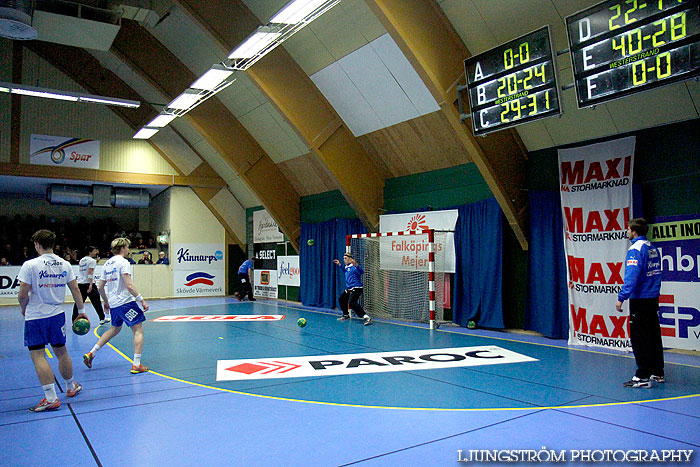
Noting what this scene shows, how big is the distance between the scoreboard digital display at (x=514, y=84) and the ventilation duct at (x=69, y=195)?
17.7m

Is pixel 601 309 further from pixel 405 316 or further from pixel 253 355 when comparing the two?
pixel 253 355

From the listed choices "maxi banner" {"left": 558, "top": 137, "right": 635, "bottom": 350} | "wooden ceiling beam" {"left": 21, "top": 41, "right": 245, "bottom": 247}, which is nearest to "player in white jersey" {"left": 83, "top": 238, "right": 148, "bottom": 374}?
"maxi banner" {"left": 558, "top": 137, "right": 635, "bottom": 350}

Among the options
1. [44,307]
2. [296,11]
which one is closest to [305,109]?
[296,11]

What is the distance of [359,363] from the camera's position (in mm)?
7852

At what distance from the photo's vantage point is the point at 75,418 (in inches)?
204

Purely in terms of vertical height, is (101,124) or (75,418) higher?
(101,124)

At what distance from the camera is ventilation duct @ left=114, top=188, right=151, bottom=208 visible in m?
22.0

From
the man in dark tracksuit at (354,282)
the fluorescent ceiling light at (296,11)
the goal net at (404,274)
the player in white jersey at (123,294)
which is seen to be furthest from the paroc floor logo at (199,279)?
the player in white jersey at (123,294)

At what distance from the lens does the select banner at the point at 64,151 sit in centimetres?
1891

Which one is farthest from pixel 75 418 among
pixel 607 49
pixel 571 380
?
pixel 607 49

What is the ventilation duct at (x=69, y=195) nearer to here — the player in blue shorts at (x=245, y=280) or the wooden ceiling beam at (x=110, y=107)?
the wooden ceiling beam at (x=110, y=107)

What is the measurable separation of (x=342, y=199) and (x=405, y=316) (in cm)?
500

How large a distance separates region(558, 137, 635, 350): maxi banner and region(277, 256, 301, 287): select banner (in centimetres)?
1112

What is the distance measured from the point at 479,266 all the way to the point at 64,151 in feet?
53.9
